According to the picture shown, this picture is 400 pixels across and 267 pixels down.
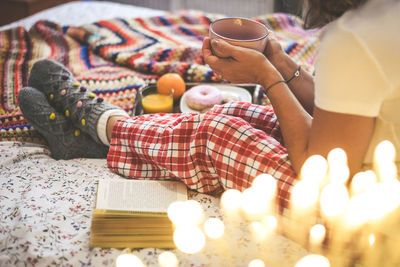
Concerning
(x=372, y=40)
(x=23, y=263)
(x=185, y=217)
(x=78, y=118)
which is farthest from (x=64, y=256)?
(x=372, y=40)

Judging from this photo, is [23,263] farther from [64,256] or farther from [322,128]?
[322,128]

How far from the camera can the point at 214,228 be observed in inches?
30.3

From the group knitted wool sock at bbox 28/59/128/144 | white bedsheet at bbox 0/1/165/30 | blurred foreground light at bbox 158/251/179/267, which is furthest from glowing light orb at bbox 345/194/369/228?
white bedsheet at bbox 0/1/165/30

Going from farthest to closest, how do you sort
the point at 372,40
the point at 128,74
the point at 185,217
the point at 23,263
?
1. the point at 128,74
2. the point at 185,217
3. the point at 23,263
4. the point at 372,40

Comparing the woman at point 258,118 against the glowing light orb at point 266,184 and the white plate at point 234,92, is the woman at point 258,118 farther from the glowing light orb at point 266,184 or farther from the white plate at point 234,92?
the white plate at point 234,92

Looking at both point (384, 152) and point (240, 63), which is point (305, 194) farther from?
point (240, 63)

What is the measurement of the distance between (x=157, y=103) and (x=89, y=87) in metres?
0.31

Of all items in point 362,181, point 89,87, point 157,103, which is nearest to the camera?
point 362,181

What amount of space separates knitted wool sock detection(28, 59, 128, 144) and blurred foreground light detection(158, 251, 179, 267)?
17.2 inches

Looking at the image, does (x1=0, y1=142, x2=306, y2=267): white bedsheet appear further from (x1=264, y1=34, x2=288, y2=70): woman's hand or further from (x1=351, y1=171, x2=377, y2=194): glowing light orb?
(x1=264, y1=34, x2=288, y2=70): woman's hand

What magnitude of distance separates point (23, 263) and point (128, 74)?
868 millimetres

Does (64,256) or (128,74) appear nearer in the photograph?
(64,256)

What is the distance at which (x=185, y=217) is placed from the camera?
785 millimetres

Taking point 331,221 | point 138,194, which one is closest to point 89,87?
point 138,194
